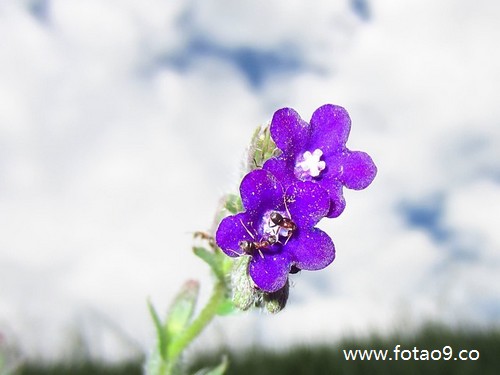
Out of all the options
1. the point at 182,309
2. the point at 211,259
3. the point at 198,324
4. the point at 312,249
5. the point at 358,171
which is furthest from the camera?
the point at 182,309

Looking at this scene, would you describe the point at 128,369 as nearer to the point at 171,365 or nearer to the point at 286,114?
the point at 171,365

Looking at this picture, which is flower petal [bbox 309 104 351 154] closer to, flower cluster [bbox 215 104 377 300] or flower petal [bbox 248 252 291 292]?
flower cluster [bbox 215 104 377 300]

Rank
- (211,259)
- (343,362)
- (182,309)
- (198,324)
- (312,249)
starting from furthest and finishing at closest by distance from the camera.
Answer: (343,362) → (182,309) → (198,324) → (211,259) → (312,249)

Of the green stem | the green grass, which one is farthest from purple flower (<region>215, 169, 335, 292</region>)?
the green grass

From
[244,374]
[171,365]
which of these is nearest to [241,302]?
[171,365]

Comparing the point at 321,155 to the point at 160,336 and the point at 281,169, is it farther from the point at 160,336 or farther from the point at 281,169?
the point at 160,336

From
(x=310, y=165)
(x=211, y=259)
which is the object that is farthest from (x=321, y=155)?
(x=211, y=259)

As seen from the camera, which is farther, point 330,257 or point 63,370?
point 63,370
